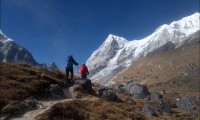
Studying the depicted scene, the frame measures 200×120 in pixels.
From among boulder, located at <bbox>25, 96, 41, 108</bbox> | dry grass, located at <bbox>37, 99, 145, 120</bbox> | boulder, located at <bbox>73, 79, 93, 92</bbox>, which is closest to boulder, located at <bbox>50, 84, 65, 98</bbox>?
dry grass, located at <bbox>37, 99, 145, 120</bbox>

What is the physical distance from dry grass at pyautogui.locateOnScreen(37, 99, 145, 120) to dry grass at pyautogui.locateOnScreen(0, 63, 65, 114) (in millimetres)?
3608

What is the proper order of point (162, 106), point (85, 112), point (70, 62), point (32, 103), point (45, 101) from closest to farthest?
point (32, 103) → point (85, 112) → point (45, 101) → point (70, 62) → point (162, 106)

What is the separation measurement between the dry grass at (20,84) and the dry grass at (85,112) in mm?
3608

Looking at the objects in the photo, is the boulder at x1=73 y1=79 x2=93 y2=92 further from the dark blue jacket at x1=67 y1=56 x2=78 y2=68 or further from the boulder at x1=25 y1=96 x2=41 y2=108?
the boulder at x1=25 y1=96 x2=41 y2=108

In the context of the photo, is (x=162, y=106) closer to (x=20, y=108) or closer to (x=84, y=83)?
(x=84, y=83)

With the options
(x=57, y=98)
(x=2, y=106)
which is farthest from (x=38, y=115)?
(x=57, y=98)

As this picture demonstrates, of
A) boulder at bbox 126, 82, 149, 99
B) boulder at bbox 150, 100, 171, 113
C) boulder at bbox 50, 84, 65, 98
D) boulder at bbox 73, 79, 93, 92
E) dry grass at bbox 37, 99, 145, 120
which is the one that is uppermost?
boulder at bbox 126, 82, 149, 99

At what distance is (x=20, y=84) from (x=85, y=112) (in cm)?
748

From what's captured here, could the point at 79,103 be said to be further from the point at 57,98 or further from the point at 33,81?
the point at 33,81

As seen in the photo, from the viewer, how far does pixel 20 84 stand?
94.3ft

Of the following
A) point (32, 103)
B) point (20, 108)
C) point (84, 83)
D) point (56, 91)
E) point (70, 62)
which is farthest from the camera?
point (84, 83)

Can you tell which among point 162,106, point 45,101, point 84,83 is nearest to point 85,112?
point 45,101

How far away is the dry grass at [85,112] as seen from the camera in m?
23.2

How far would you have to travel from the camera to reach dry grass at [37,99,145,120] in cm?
2320
